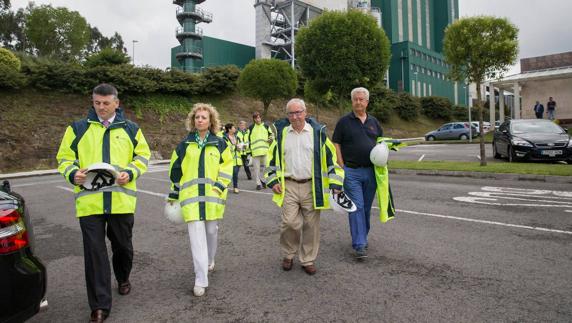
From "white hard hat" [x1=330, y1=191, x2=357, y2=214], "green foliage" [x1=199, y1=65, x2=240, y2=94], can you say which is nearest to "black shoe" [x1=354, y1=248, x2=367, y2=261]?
"white hard hat" [x1=330, y1=191, x2=357, y2=214]

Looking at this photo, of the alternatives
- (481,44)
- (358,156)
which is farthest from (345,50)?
(358,156)

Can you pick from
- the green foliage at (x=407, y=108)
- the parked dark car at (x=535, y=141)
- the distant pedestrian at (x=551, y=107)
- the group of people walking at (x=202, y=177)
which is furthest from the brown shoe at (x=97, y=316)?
the green foliage at (x=407, y=108)

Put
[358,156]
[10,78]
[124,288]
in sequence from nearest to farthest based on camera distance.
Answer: [124,288] → [358,156] → [10,78]

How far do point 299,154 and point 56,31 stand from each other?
4562 centimetres

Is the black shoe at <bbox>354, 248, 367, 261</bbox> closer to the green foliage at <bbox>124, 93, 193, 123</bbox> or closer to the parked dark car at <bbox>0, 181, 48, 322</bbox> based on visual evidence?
the parked dark car at <bbox>0, 181, 48, 322</bbox>

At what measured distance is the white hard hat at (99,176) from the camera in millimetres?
3362

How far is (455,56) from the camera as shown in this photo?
1503cm

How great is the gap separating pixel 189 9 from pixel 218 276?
195 ft

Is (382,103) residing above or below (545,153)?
above

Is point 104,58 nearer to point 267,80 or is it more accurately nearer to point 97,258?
point 267,80

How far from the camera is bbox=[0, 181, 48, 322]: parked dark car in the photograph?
2.56 meters

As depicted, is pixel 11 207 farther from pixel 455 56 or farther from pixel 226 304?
pixel 455 56

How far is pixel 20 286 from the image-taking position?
8.64 ft

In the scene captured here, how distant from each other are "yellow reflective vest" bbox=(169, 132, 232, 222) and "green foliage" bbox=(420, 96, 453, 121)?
178 ft
